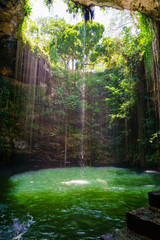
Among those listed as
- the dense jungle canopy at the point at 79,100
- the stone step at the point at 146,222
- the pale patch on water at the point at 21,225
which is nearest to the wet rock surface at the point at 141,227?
the stone step at the point at 146,222

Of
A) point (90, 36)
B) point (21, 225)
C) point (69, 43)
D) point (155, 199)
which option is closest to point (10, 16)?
point (21, 225)

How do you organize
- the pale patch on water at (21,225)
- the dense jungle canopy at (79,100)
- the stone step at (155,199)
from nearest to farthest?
the stone step at (155,199), the pale patch on water at (21,225), the dense jungle canopy at (79,100)

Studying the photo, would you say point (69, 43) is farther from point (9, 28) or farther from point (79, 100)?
point (9, 28)

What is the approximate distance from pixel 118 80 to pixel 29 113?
727 centimetres

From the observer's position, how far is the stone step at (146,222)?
4.35 ft

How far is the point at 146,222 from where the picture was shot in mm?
1384

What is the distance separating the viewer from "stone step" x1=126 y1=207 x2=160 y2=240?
1.33 metres

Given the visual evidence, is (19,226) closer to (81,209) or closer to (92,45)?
(81,209)

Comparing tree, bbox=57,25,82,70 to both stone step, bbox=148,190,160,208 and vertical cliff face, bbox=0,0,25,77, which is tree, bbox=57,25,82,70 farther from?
stone step, bbox=148,190,160,208

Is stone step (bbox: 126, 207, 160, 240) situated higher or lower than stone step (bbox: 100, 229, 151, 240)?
higher

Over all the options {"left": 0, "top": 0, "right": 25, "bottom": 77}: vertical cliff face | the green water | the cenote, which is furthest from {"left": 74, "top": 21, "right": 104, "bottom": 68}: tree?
the green water

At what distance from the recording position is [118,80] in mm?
11586

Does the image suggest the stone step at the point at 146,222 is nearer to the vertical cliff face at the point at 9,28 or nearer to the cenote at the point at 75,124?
the cenote at the point at 75,124

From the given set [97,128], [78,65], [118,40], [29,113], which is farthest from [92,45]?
[29,113]
